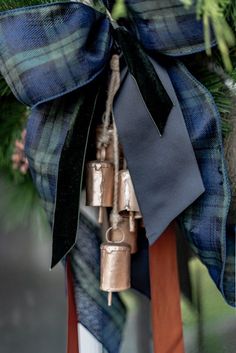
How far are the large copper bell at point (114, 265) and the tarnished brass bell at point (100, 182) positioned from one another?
0.13ft

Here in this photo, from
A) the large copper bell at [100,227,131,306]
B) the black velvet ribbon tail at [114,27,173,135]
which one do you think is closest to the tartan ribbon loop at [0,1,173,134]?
the black velvet ribbon tail at [114,27,173,135]

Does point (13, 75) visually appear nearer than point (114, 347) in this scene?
Yes

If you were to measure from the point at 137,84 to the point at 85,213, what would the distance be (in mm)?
152

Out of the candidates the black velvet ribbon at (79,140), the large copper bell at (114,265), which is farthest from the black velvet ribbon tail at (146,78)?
the large copper bell at (114,265)

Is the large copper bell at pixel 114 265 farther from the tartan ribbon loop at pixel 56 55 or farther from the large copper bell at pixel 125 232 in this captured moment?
the tartan ribbon loop at pixel 56 55

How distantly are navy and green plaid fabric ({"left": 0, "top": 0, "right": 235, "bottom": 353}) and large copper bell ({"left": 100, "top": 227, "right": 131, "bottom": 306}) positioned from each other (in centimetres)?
6

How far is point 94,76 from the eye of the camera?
44 centimetres

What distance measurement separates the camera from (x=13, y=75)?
17.5 inches

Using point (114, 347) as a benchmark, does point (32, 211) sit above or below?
above

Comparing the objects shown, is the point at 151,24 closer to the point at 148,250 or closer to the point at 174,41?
the point at 174,41

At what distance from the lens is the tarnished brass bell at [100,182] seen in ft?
1.53

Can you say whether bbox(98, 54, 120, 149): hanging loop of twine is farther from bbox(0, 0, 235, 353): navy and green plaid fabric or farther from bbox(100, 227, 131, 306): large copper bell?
bbox(100, 227, 131, 306): large copper bell

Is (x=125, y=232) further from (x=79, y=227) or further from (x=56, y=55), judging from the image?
(x=56, y=55)

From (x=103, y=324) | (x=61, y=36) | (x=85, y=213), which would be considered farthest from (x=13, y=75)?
(x=103, y=324)
